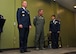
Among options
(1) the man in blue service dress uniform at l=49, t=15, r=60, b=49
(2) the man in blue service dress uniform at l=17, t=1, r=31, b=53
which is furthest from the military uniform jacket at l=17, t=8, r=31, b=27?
(1) the man in blue service dress uniform at l=49, t=15, r=60, b=49

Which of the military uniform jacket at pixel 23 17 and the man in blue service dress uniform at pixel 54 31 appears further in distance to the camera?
the man in blue service dress uniform at pixel 54 31

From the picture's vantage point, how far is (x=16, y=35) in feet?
27.7

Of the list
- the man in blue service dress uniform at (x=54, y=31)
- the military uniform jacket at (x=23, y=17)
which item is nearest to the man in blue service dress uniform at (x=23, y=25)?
the military uniform jacket at (x=23, y=17)

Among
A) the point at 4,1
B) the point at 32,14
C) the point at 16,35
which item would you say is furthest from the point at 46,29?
the point at 4,1

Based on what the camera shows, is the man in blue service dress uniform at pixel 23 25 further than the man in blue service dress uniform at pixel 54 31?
No

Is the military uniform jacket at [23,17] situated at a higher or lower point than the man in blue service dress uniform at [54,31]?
higher

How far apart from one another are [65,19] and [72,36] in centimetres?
148

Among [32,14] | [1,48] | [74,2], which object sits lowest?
[1,48]

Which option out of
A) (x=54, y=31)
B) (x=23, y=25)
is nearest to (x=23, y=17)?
(x=23, y=25)

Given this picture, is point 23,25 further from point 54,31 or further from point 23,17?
point 54,31

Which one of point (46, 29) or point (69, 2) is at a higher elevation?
point (69, 2)

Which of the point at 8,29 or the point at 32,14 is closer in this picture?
the point at 8,29

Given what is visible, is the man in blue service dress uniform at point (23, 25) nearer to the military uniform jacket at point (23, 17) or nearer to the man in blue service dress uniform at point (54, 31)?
the military uniform jacket at point (23, 17)

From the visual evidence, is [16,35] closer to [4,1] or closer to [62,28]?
[4,1]
